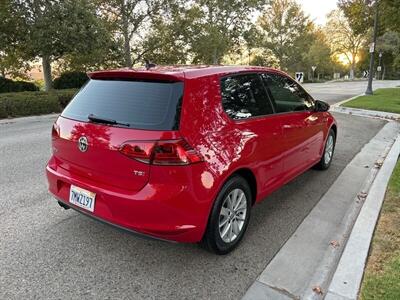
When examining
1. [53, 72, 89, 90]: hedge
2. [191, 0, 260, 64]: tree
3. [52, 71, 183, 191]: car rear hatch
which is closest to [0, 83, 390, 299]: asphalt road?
[52, 71, 183, 191]: car rear hatch

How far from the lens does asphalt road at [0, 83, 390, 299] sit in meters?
2.74

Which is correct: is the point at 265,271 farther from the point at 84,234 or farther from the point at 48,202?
the point at 48,202

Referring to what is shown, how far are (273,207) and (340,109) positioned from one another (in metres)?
10.8

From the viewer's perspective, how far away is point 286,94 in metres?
4.29

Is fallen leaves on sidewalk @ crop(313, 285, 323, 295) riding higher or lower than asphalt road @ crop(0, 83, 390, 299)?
lower

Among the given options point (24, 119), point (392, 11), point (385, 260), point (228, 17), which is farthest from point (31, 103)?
point (228, 17)

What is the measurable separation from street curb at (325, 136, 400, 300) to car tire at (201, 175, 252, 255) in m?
0.92

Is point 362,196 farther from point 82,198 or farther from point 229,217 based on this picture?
point 82,198

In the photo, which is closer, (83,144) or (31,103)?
(83,144)

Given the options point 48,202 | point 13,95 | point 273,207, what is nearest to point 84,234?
point 48,202

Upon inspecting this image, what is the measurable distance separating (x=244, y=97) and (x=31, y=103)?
427 inches

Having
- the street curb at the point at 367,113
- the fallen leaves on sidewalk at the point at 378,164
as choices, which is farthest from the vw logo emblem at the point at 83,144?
the street curb at the point at 367,113

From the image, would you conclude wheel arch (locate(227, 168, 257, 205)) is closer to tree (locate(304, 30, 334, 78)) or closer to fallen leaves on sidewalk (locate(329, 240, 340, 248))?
fallen leaves on sidewalk (locate(329, 240, 340, 248))

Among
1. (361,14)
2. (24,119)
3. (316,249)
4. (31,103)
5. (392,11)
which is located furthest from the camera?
(361,14)
